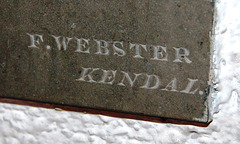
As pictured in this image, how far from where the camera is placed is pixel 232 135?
1274 mm

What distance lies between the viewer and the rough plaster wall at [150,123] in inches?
48.5

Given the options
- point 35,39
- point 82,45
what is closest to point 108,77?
point 82,45

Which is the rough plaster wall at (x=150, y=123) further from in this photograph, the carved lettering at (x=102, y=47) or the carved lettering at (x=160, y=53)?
the carved lettering at (x=102, y=47)

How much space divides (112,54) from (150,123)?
19.2 inches

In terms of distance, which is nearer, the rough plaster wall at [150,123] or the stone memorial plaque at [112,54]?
the stone memorial plaque at [112,54]

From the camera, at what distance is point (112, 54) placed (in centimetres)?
116

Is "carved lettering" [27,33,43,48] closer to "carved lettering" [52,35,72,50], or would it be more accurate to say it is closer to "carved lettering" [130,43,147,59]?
"carved lettering" [52,35,72,50]

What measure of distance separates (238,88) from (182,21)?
525mm

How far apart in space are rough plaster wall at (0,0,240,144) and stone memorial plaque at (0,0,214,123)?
0.18 metres

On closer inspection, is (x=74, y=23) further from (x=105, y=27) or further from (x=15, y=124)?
(x=15, y=124)

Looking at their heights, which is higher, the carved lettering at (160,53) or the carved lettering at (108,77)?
the carved lettering at (160,53)

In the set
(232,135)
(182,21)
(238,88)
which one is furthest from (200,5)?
(232,135)

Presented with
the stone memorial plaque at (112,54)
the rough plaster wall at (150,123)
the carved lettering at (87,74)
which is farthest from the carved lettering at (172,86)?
the carved lettering at (87,74)

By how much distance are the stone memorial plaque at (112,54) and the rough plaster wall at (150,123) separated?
0.58ft
